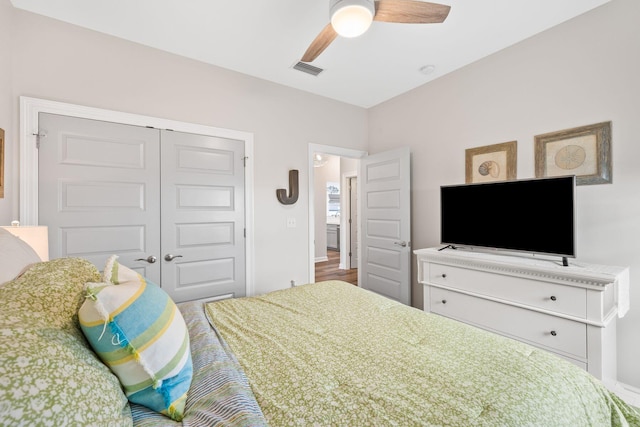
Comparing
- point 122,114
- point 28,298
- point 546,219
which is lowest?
point 28,298

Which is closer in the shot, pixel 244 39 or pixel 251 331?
pixel 251 331

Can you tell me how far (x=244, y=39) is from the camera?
230 cm

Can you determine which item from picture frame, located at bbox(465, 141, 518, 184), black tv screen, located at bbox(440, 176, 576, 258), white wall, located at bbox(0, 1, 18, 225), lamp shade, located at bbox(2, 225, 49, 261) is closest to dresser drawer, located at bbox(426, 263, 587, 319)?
black tv screen, located at bbox(440, 176, 576, 258)

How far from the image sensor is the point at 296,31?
219cm

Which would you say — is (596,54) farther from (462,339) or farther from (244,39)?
(244,39)

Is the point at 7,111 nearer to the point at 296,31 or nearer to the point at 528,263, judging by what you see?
the point at 296,31

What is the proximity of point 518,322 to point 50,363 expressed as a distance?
2.46m

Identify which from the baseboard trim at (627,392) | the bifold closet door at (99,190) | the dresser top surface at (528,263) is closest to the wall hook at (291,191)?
the bifold closet door at (99,190)

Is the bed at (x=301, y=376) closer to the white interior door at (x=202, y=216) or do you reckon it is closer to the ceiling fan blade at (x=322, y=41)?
the white interior door at (x=202, y=216)

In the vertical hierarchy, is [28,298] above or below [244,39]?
below

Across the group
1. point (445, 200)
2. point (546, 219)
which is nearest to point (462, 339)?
point (546, 219)

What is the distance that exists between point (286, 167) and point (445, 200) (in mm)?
1760

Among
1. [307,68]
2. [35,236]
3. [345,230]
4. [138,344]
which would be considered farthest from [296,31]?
[345,230]

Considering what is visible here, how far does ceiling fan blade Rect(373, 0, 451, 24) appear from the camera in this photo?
153cm
